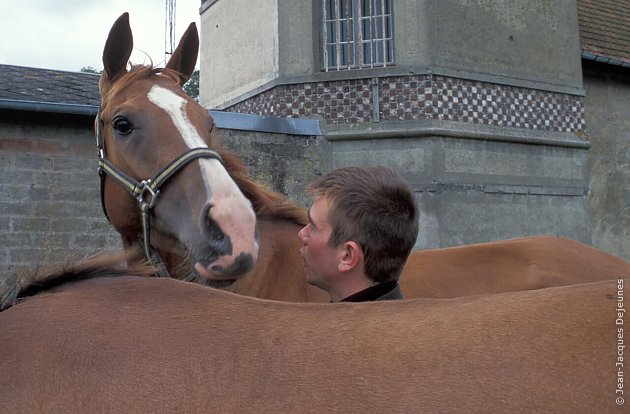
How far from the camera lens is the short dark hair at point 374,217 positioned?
1788mm

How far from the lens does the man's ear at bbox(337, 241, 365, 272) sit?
1796 mm

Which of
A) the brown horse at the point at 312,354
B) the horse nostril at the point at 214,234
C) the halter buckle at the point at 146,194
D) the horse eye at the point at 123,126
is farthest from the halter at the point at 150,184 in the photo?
the brown horse at the point at 312,354

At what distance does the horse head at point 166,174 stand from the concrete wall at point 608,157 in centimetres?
831

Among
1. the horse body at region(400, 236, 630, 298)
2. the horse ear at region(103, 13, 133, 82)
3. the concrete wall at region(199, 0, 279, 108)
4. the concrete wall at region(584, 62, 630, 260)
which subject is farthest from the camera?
the concrete wall at region(584, 62, 630, 260)

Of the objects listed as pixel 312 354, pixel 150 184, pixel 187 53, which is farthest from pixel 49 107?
pixel 312 354

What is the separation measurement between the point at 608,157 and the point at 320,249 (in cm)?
962

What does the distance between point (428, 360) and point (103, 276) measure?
0.74 metres

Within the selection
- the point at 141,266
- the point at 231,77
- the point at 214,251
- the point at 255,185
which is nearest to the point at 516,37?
the point at 231,77

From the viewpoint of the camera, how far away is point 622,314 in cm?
102

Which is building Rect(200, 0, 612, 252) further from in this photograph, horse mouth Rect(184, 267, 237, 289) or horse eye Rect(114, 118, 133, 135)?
horse mouth Rect(184, 267, 237, 289)

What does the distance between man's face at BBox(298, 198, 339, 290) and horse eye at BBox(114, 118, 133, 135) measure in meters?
1.49

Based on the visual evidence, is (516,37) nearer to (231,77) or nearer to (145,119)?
(231,77)

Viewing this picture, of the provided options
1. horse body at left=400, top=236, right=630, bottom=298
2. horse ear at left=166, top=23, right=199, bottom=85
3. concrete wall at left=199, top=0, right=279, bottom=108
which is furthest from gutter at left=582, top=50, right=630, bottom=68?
horse ear at left=166, top=23, right=199, bottom=85

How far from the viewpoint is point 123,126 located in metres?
3.05
